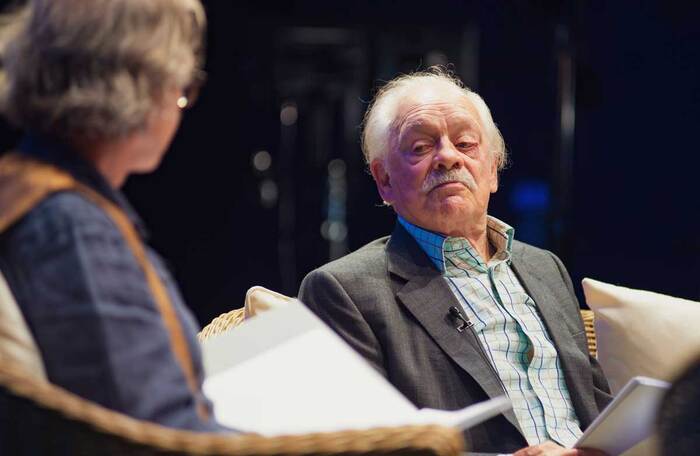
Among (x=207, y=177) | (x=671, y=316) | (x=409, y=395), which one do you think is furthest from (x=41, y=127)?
(x=207, y=177)

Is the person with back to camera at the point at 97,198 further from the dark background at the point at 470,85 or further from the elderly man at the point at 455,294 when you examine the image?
the dark background at the point at 470,85

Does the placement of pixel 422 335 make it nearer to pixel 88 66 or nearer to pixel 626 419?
pixel 626 419

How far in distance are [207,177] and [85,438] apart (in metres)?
4.57

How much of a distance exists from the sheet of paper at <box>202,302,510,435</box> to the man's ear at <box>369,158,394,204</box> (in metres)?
1.30

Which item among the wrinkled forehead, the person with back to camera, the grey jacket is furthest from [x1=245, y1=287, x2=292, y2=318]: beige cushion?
the person with back to camera

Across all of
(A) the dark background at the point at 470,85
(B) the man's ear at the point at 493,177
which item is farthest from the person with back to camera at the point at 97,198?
(A) the dark background at the point at 470,85

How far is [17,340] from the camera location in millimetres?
1229

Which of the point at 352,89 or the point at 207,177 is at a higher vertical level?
the point at 352,89

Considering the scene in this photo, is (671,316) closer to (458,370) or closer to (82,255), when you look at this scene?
(458,370)

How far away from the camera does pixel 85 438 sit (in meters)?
1.17

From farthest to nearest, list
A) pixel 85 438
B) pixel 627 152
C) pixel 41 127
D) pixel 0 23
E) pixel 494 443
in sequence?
1. pixel 627 152
2. pixel 494 443
3. pixel 0 23
4. pixel 41 127
5. pixel 85 438

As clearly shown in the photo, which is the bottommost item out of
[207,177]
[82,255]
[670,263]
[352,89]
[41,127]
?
[670,263]

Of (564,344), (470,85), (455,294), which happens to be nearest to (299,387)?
(455,294)

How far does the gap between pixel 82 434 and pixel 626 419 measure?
1068mm
